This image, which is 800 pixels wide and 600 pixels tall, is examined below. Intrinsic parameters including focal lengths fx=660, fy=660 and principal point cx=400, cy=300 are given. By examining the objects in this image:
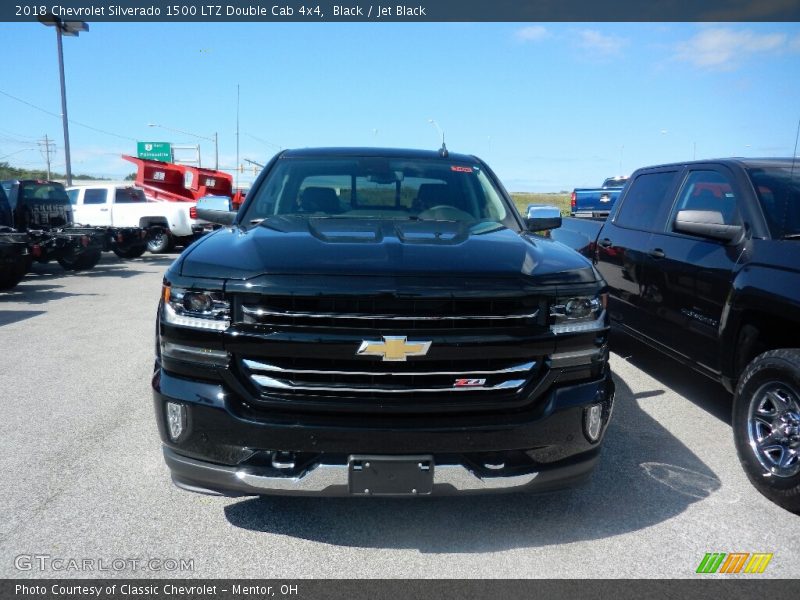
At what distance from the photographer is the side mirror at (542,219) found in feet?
13.6

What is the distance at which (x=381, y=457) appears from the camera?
8.51ft

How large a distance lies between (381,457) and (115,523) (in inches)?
57.0

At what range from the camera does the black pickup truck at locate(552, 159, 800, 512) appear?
351cm

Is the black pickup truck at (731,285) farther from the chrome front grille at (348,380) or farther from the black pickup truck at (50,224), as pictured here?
the black pickup truck at (50,224)

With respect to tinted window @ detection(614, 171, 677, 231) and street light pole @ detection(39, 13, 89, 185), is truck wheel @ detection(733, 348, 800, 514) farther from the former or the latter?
street light pole @ detection(39, 13, 89, 185)

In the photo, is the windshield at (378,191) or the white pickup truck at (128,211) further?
the white pickup truck at (128,211)

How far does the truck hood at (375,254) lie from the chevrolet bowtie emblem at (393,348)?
269 millimetres

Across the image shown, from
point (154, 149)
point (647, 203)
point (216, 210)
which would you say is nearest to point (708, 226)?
point (647, 203)

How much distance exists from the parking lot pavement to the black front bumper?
0.38m

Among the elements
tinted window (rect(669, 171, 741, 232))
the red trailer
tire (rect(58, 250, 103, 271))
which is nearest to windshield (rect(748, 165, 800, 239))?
tinted window (rect(669, 171, 741, 232))

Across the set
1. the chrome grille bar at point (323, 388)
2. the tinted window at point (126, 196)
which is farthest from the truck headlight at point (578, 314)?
the tinted window at point (126, 196)

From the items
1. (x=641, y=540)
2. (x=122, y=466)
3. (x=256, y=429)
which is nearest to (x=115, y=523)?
(x=122, y=466)

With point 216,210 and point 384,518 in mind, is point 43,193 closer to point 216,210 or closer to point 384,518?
point 216,210

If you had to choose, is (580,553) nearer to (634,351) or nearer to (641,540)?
(641,540)
